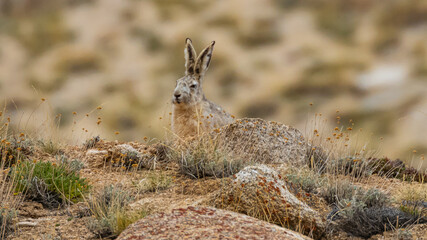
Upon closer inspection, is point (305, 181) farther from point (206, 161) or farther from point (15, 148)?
point (15, 148)

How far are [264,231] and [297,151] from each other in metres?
4.32

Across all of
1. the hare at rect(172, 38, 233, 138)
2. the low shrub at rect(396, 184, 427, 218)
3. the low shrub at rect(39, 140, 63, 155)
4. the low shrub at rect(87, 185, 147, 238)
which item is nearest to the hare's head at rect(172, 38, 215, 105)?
the hare at rect(172, 38, 233, 138)

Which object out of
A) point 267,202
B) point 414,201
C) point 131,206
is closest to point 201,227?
point 267,202

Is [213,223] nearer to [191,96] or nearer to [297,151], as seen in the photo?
[297,151]

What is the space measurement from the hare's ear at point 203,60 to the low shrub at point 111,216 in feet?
12.1

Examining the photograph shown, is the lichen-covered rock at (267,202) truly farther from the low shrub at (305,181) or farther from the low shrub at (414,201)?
the low shrub at (414,201)

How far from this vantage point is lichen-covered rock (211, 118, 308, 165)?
7.98m

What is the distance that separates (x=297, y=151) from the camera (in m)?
8.48

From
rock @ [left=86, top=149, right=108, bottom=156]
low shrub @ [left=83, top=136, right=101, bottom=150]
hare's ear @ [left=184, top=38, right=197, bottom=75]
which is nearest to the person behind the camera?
rock @ [left=86, top=149, right=108, bottom=156]

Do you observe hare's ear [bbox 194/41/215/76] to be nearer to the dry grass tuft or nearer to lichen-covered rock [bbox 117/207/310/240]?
the dry grass tuft

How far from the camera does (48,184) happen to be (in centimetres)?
655

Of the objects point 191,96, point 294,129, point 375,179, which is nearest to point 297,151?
point 294,129

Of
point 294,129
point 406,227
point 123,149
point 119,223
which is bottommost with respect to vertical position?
point 119,223

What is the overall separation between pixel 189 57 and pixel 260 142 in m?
2.18
